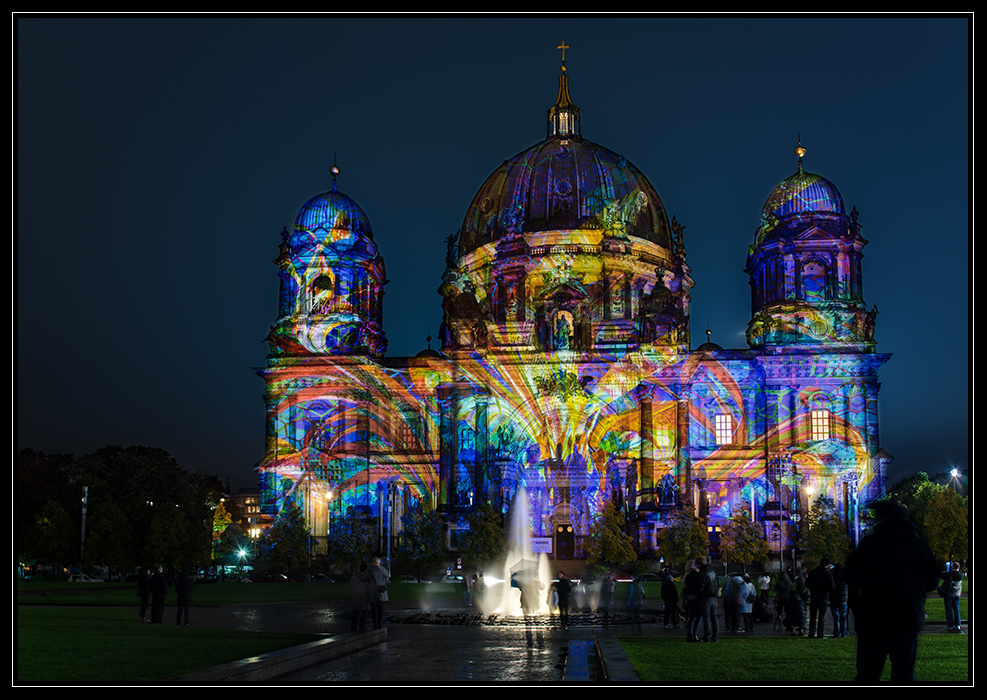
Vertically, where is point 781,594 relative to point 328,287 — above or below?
below

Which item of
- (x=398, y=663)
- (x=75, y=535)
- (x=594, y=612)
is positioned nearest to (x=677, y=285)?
(x=75, y=535)

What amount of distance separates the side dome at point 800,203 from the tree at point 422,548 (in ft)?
113

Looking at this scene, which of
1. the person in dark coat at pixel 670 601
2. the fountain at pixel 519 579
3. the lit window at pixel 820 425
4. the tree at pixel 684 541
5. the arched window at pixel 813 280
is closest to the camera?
the person in dark coat at pixel 670 601

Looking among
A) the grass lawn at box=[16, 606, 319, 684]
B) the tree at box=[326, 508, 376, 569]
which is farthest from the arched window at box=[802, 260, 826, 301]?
the grass lawn at box=[16, 606, 319, 684]

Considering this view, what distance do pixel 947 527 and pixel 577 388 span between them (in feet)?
79.9

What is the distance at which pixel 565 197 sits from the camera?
9044 cm

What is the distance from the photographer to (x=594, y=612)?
1319 inches

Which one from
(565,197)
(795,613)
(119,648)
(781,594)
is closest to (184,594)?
(119,648)

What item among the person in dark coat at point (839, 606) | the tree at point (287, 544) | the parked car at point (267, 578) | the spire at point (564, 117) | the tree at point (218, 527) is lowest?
the tree at point (218, 527)

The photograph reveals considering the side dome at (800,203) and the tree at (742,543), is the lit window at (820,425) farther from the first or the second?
the side dome at (800,203)

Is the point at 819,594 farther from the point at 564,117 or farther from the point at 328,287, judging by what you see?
the point at 564,117

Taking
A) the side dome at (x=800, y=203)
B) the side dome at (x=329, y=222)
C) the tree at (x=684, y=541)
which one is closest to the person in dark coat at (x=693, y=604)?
the tree at (x=684, y=541)

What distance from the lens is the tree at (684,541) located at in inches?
2373
